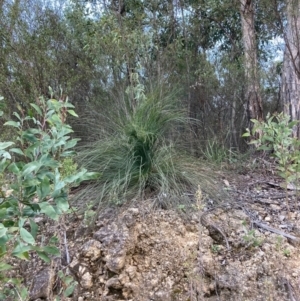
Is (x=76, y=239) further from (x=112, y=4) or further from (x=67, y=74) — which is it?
(x=112, y=4)

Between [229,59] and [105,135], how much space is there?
3.35m

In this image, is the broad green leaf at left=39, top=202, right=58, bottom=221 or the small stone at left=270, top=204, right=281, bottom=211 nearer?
the broad green leaf at left=39, top=202, right=58, bottom=221

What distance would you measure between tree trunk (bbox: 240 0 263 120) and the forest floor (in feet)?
6.83

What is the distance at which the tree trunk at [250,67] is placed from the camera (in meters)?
4.42

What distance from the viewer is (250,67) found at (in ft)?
14.6

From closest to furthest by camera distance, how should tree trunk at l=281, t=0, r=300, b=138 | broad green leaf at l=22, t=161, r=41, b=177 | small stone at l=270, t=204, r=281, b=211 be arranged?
broad green leaf at l=22, t=161, r=41, b=177 < small stone at l=270, t=204, r=281, b=211 < tree trunk at l=281, t=0, r=300, b=138

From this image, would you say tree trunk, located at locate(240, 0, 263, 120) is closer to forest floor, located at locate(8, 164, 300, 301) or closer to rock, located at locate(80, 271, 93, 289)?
forest floor, located at locate(8, 164, 300, 301)

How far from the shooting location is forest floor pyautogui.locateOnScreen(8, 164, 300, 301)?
1896 millimetres

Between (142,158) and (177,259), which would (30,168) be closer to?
(177,259)

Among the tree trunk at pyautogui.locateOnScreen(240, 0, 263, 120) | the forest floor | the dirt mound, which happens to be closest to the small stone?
the forest floor

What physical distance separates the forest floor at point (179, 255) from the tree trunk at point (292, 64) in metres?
Answer: 1.69

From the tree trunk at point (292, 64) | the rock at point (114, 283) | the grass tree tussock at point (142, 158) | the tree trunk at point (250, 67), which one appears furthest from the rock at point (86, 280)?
the tree trunk at point (250, 67)

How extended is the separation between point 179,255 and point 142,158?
1.01 m

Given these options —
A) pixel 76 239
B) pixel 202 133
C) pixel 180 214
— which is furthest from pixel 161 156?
pixel 202 133
